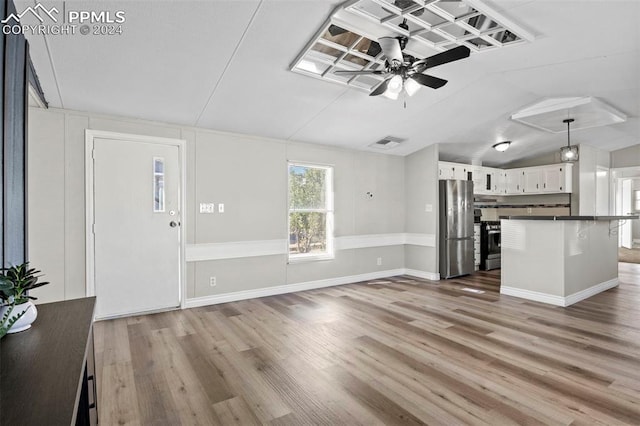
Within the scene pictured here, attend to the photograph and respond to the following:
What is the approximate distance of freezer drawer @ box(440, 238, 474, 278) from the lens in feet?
19.6

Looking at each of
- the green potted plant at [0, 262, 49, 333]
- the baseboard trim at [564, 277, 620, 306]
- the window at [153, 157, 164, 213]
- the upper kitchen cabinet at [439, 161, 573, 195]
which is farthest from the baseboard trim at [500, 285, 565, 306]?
the green potted plant at [0, 262, 49, 333]

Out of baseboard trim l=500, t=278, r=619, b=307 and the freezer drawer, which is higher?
the freezer drawer

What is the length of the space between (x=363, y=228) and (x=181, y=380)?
4.01 m

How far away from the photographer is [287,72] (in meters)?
3.29

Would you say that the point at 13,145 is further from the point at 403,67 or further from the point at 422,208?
the point at 422,208

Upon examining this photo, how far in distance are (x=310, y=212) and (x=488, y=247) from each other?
13.4 feet

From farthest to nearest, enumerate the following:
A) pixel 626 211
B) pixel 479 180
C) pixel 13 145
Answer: pixel 626 211, pixel 479 180, pixel 13 145

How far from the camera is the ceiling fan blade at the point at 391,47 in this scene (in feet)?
8.33

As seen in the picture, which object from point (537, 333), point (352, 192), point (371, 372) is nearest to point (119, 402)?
point (371, 372)

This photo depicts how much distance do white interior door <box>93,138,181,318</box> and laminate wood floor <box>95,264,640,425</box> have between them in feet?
0.97

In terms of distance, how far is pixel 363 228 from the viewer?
589cm

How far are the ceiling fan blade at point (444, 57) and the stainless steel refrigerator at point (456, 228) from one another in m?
3.59

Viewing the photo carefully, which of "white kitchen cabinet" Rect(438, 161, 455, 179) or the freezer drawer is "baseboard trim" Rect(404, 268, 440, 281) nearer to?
the freezer drawer

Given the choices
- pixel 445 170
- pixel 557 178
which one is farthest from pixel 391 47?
pixel 557 178
